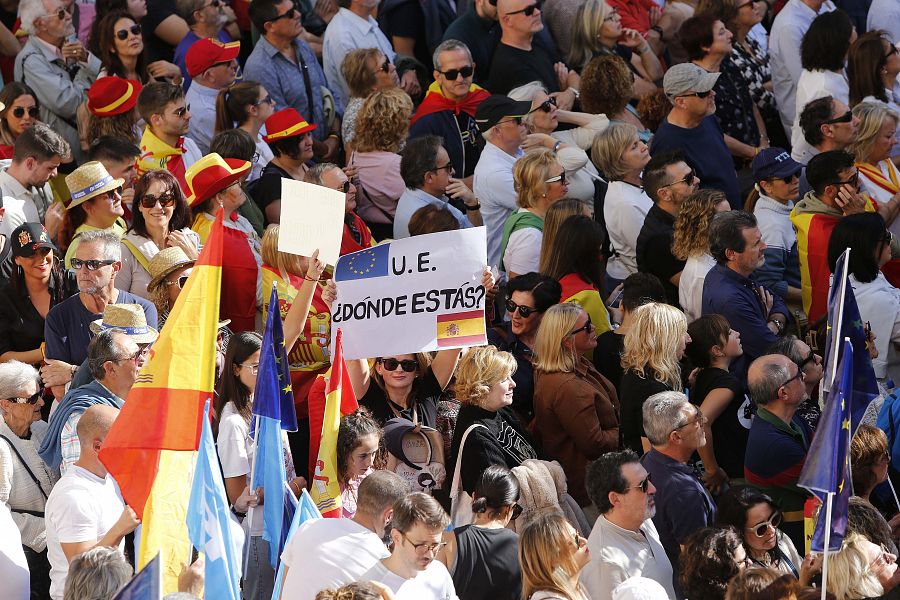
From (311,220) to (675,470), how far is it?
80.9 inches

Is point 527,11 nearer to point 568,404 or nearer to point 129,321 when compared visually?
point 568,404

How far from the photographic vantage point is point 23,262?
8.10 meters

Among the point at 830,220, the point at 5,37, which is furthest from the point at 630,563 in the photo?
the point at 5,37

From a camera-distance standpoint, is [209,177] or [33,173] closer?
[209,177]

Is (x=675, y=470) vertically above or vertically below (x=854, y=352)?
below

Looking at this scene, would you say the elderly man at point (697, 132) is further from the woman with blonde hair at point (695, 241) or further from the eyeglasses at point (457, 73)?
the eyeglasses at point (457, 73)

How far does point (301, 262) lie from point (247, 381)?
1.09 meters

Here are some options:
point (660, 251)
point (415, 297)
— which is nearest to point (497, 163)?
point (660, 251)

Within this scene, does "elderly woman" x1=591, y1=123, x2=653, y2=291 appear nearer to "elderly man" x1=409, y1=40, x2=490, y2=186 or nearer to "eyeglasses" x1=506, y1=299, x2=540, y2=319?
"elderly man" x1=409, y1=40, x2=490, y2=186

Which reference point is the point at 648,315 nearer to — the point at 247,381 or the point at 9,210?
the point at 247,381

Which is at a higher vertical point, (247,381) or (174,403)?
(174,403)

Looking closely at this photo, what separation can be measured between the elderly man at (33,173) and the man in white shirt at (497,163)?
2600 mm

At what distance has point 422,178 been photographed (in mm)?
9266

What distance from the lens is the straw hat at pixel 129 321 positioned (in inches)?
282
